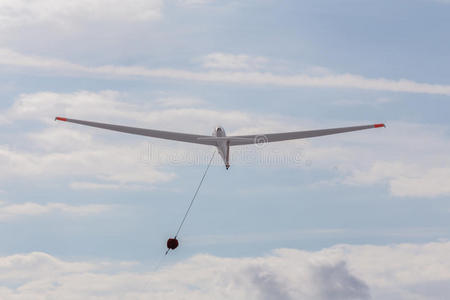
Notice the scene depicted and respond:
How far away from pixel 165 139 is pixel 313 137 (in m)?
19.1

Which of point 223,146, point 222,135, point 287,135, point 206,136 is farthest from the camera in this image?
point 206,136

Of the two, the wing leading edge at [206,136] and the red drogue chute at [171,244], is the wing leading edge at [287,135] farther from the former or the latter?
the red drogue chute at [171,244]

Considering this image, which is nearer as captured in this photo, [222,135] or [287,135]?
[222,135]

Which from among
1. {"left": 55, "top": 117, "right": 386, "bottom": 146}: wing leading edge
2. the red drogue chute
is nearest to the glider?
{"left": 55, "top": 117, "right": 386, "bottom": 146}: wing leading edge

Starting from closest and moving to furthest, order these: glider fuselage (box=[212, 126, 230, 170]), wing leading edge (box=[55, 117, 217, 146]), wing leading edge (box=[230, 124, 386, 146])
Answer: wing leading edge (box=[230, 124, 386, 146]), glider fuselage (box=[212, 126, 230, 170]), wing leading edge (box=[55, 117, 217, 146])

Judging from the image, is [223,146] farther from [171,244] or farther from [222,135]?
[171,244]

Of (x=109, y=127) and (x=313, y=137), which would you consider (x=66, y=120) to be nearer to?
(x=109, y=127)

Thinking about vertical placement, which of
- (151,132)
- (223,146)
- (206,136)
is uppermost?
(151,132)

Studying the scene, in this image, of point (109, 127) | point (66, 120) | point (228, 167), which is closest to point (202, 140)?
point (228, 167)

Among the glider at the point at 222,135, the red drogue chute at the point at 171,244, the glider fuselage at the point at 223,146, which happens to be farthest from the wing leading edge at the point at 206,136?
the red drogue chute at the point at 171,244

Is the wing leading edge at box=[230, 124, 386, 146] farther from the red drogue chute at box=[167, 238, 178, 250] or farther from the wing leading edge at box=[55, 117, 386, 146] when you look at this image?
the red drogue chute at box=[167, 238, 178, 250]

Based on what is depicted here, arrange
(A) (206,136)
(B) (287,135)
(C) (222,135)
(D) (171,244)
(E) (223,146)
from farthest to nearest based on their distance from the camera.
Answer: (A) (206,136), (B) (287,135), (C) (222,135), (E) (223,146), (D) (171,244)

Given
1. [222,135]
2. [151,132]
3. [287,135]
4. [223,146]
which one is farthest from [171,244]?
[287,135]

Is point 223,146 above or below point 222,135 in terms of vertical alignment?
below
